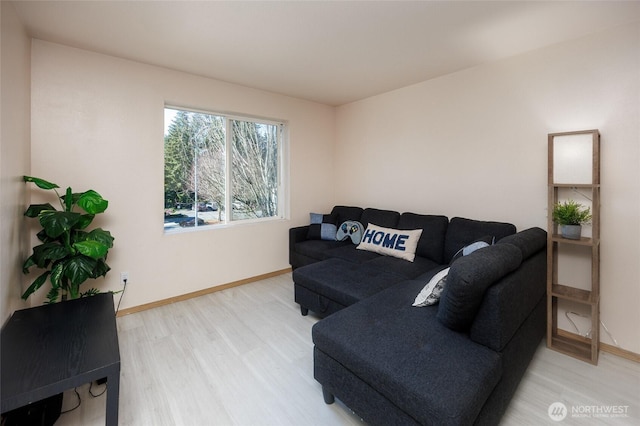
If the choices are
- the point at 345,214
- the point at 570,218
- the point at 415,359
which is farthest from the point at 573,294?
the point at 345,214

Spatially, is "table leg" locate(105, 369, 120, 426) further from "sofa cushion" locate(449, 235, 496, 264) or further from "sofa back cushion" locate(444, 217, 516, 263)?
"sofa back cushion" locate(444, 217, 516, 263)

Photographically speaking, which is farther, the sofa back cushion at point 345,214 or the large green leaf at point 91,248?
the sofa back cushion at point 345,214

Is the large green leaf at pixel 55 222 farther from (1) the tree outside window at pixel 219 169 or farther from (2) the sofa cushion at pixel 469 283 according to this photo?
(2) the sofa cushion at pixel 469 283

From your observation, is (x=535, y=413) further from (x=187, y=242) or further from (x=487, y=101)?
Result: (x=187, y=242)

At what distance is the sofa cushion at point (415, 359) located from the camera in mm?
1146

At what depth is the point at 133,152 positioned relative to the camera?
9.10 feet

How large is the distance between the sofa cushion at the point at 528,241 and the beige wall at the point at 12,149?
10.3ft

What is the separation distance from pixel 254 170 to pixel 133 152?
4.61 ft

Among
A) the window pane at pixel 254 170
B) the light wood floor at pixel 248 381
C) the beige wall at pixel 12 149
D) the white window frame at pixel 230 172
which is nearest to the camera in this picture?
the light wood floor at pixel 248 381

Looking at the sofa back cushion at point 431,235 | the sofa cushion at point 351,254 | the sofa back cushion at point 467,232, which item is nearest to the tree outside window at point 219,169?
the sofa cushion at point 351,254

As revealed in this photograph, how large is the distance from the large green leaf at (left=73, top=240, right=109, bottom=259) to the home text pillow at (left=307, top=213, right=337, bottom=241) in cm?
228

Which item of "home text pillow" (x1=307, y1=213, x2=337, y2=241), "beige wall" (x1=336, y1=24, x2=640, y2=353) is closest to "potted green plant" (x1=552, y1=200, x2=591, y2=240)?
"beige wall" (x1=336, y1=24, x2=640, y2=353)

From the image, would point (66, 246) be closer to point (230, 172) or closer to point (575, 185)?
point (230, 172)

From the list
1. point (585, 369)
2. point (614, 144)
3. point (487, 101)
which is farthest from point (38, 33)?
point (585, 369)
